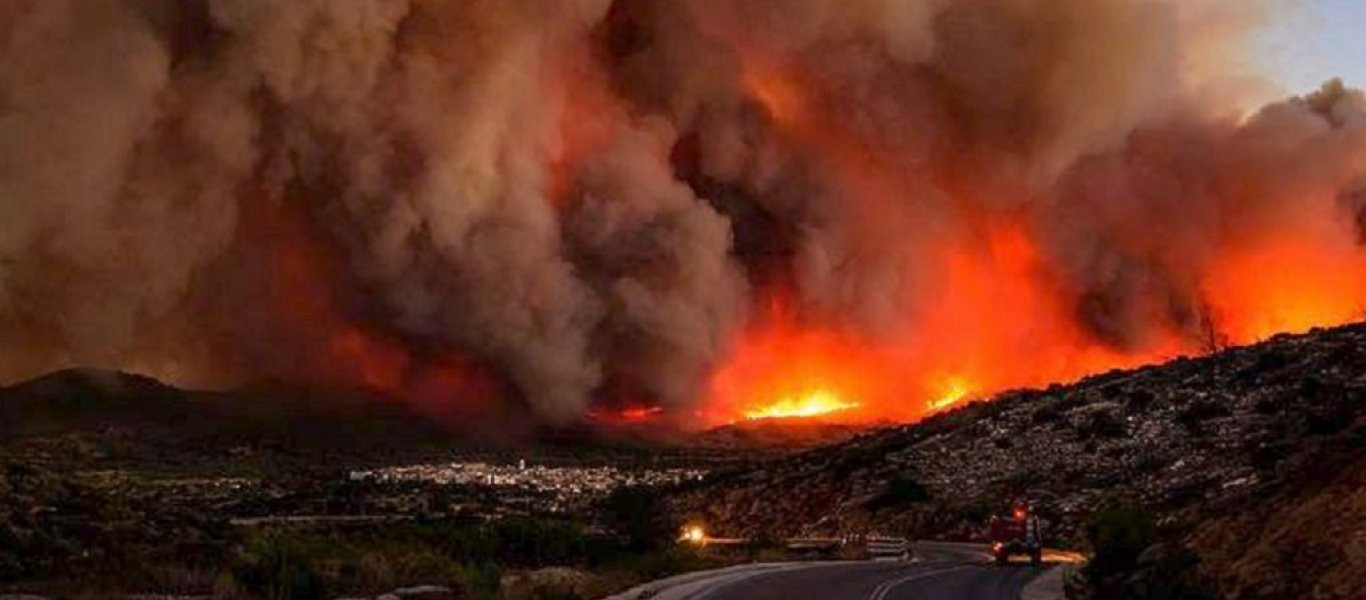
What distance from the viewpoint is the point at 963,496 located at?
54250 mm

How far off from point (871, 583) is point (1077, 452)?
30557 mm

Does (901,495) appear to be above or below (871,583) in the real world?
above

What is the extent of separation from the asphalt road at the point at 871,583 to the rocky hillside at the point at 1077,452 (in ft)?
18.5

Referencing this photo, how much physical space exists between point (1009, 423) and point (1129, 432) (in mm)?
8345

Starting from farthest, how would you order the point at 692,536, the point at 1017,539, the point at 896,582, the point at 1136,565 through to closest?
1. the point at 692,536
2. the point at 1017,539
3. the point at 896,582
4. the point at 1136,565

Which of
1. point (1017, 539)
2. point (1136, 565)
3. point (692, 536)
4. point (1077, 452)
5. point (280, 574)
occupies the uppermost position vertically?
point (1077, 452)

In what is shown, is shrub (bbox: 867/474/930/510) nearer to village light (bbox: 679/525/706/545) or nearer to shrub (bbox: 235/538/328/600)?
village light (bbox: 679/525/706/545)

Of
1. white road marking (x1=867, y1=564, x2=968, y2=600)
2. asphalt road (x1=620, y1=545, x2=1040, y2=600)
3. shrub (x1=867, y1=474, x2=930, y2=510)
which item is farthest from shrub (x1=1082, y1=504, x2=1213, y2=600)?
shrub (x1=867, y1=474, x2=930, y2=510)

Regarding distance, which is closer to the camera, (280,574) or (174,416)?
(280,574)

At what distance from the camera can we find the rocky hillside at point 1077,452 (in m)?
43.8

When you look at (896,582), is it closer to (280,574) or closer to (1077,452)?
(280,574)

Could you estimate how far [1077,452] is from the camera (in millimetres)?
53469

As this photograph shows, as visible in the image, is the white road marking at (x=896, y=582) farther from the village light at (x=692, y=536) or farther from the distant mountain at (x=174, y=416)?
the distant mountain at (x=174, y=416)

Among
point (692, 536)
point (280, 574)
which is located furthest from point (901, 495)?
point (280, 574)
